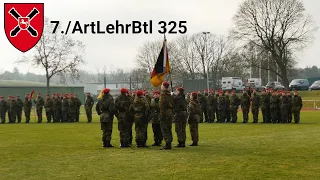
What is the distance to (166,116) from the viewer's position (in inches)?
Answer: 582

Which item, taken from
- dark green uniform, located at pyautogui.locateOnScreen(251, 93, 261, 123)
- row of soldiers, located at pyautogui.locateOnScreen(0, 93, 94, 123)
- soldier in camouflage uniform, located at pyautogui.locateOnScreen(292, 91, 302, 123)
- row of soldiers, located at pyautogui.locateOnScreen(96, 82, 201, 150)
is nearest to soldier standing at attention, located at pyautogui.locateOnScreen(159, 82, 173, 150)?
row of soldiers, located at pyautogui.locateOnScreen(96, 82, 201, 150)

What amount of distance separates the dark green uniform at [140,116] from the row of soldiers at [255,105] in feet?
44.3

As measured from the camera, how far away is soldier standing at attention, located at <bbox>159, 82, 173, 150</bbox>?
1473 cm

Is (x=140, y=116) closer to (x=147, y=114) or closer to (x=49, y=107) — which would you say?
(x=147, y=114)

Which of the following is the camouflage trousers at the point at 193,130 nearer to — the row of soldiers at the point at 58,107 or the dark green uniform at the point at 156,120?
the dark green uniform at the point at 156,120

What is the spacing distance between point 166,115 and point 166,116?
0.10 feet

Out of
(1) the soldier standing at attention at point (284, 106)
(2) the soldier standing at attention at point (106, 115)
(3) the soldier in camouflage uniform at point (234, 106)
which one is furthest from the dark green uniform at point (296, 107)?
(2) the soldier standing at attention at point (106, 115)

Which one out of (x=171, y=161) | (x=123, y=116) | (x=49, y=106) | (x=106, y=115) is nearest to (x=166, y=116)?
(x=123, y=116)

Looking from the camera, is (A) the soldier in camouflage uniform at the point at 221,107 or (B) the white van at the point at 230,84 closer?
(A) the soldier in camouflage uniform at the point at 221,107

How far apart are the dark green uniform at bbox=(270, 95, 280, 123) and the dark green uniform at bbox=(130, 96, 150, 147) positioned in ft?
44.4

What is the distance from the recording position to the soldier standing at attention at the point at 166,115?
48.3ft

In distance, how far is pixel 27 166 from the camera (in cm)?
1188

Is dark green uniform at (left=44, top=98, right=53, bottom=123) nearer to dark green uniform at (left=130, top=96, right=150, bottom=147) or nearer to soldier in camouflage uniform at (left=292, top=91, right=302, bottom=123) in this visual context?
soldier in camouflage uniform at (left=292, top=91, right=302, bottom=123)

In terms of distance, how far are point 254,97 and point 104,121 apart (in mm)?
14290
